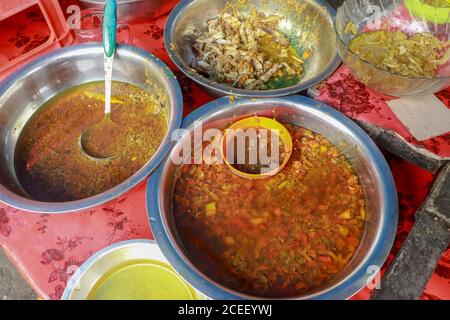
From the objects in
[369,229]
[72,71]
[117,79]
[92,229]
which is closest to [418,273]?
[369,229]

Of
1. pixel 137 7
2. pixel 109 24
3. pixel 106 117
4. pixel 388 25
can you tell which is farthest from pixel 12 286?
pixel 388 25

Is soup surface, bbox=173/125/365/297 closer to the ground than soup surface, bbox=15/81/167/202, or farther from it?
closer to the ground

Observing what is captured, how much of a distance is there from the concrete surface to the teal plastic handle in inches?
62.9

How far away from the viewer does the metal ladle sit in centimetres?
158

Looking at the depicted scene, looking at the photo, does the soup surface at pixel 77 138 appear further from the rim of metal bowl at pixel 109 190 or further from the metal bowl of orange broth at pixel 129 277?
the metal bowl of orange broth at pixel 129 277

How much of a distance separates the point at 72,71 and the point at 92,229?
2.72ft

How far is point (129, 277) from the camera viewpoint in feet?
4.10

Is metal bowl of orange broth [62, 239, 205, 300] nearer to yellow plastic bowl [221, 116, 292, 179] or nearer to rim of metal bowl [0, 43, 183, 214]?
rim of metal bowl [0, 43, 183, 214]

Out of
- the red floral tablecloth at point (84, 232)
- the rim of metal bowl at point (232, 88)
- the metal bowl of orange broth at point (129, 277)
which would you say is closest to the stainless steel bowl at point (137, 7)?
the rim of metal bowl at point (232, 88)

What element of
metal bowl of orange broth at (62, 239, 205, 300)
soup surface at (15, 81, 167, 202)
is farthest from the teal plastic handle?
metal bowl of orange broth at (62, 239, 205, 300)

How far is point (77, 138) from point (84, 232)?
1.53 feet

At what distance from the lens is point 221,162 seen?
5.09ft

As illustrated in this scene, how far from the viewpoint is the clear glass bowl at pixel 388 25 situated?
4.88 ft
